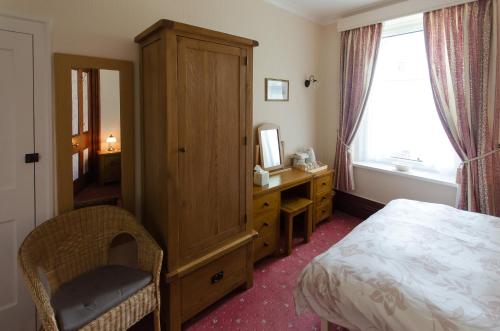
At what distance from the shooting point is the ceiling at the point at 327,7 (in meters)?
3.02

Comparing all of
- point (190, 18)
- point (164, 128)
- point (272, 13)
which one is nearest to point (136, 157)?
point (164, 128)

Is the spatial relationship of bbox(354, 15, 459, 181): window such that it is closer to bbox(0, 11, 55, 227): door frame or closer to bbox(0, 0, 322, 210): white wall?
bbox(0, 0, 322, 210): white wall

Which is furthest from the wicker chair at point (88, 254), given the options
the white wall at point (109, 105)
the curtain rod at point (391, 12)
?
the curtain rod at point (391, 12)

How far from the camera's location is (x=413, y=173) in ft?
10.2

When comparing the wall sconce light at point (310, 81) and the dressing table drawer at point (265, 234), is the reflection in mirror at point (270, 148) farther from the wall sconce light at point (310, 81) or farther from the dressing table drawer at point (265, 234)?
the wall sconce light at point (310, 81)

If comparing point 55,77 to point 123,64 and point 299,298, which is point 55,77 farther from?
point 299,298

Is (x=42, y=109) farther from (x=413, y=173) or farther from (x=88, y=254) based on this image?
(x=413, y=173)

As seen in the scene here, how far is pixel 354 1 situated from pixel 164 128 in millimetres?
2664

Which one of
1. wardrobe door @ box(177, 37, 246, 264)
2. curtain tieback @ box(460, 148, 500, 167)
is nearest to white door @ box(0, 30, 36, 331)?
wardrobe door @ box(177, 37, 246, 264)

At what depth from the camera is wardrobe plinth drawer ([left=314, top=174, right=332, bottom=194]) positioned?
3.16 meters

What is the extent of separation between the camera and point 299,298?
1.57 meters

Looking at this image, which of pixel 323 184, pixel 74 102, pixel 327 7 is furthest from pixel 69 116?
pixel 327 7

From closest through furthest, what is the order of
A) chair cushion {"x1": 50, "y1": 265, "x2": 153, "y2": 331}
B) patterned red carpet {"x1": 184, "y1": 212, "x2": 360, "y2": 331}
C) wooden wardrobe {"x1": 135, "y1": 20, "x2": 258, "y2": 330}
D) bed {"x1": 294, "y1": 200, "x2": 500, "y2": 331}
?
bed {"x1": 294, "y1": 200, "x2": 500, "y2": 331} < chair cushion {"x1": 50, "y1": 265, "x2": 153, "y2": 331} < wooden wardrobe {"x1": 135, "y1": 20, "x2": 258, "y2": 330} < patterned red carpet {"x1": 184, "y1": 212, "x2": 360, "y2": 331}

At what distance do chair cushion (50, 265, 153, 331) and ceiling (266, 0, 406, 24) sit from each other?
289cm
